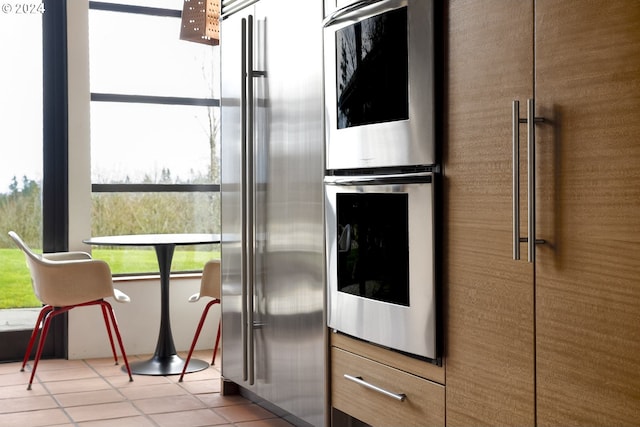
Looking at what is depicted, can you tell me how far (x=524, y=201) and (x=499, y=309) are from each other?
300 millimetres

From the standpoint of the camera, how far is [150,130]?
5297 mm

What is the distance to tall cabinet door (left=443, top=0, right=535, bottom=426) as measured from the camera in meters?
2.10

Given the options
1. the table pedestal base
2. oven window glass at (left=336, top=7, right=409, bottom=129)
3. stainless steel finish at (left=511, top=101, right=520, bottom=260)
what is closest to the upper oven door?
oven window glass at (left=336, top=7, right=409, bottom=129)

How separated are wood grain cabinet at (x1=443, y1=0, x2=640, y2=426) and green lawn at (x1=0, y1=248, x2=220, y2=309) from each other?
10.5ft

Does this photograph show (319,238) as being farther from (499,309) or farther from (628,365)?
(628,365)

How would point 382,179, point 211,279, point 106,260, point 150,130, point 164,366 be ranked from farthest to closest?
point 150,130, point 106,260, point 164,366, point 211,279, point 382,179

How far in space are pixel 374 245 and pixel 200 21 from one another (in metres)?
2.22

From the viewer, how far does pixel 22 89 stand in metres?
4.98

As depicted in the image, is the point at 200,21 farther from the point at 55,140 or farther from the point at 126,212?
the point at 126,212

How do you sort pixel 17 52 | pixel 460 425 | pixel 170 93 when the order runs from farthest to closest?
pixel 170 93 < pixel 17 52 < pixel 460 425

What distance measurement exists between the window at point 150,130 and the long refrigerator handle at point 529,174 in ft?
11.7

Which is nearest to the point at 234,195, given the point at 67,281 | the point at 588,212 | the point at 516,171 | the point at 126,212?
the point at 67,281

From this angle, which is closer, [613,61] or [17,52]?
[613,61]

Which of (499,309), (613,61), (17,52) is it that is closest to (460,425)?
(499,309)
